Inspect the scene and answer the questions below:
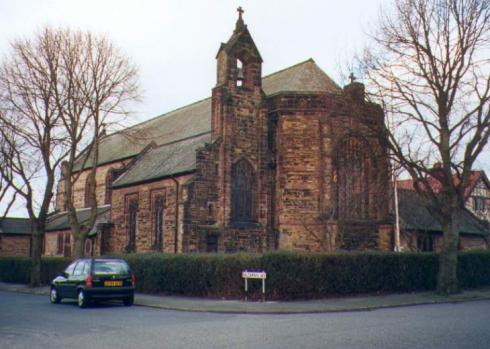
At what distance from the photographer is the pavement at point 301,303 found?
1803cm

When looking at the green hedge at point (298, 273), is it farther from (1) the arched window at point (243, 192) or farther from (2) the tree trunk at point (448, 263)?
(1) the arched window at point (243, 192)

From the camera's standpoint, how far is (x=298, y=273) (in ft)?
70.3

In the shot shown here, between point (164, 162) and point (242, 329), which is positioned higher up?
point (164, 162)

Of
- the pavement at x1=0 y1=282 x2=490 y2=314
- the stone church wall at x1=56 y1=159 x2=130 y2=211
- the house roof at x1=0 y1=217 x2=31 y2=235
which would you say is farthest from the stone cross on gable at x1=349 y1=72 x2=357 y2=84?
the house roof at x1=0 y1=217 x2=31 y2=235

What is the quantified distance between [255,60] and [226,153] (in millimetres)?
5932

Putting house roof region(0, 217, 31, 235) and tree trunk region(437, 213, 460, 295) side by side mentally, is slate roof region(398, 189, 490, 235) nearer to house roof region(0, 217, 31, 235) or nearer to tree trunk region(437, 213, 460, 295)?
tree trunk region(437, 213, 460, 295)

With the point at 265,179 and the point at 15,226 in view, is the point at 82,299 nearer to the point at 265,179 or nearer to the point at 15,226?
the point at 265,179

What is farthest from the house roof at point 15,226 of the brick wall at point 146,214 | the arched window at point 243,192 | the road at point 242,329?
the road at point 242,329

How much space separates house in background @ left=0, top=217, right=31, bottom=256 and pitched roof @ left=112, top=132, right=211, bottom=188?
19.5m

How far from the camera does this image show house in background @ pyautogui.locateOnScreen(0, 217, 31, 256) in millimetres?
53562

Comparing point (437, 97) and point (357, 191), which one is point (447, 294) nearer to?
point (437, 97)

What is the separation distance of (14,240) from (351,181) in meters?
35.9

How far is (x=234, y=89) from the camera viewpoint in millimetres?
32281

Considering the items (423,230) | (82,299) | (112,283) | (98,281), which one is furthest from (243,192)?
(423,230)
